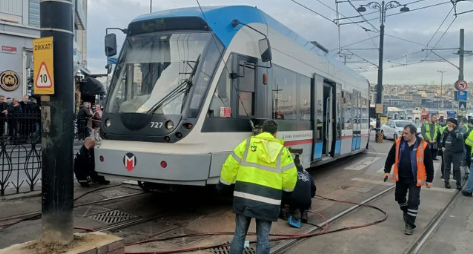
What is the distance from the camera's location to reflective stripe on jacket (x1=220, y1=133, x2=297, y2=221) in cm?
402

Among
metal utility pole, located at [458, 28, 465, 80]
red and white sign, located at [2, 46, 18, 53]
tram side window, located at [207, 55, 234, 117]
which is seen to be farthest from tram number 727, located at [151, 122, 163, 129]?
metal utility pole, located at [458, 28, 465, 80]

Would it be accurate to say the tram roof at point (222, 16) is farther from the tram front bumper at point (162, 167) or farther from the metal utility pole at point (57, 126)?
the metal utility pole at point (57, 126)

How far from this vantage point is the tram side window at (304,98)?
940 cm

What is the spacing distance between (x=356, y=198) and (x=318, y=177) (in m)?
2.73

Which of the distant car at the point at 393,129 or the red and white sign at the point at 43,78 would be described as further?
the distant car at the point at 393,129

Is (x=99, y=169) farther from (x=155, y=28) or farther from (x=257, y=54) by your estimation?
(x=257, y=54)

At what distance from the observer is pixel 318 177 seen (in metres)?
11.4

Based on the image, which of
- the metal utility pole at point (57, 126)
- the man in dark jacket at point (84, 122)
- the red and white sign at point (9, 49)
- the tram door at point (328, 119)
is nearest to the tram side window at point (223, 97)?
the metal utility pole at point (57, 126)

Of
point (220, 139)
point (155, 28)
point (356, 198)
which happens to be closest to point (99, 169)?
point (220, 139)

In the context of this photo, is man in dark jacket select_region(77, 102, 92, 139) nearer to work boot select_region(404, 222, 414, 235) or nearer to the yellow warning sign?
the yellow warning sign

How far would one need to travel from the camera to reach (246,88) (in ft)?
22.6

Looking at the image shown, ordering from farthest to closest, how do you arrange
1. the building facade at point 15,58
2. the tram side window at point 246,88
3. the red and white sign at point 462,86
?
the red and white sign at point 462,86, the building facade at point 15,58, the tram side window at point 246,88

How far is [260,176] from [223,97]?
8.57 feet

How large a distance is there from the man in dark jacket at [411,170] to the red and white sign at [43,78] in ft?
17.1
